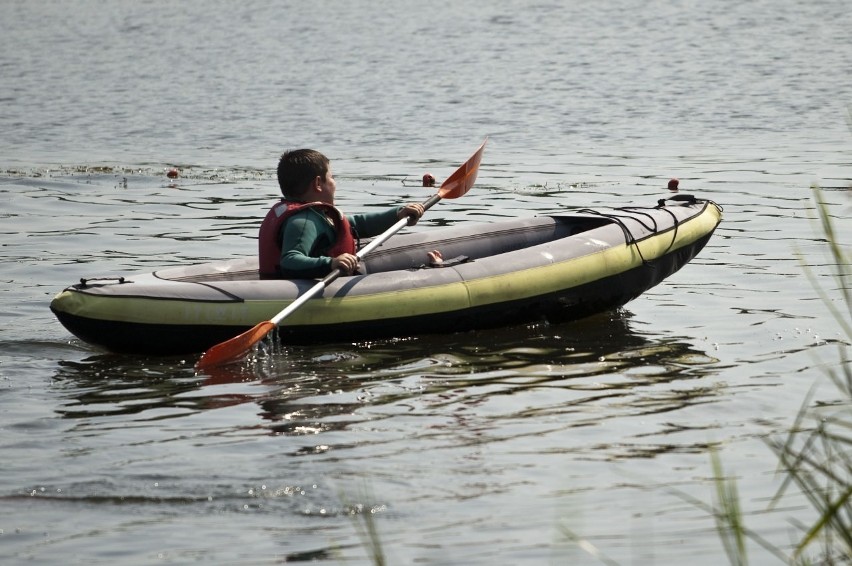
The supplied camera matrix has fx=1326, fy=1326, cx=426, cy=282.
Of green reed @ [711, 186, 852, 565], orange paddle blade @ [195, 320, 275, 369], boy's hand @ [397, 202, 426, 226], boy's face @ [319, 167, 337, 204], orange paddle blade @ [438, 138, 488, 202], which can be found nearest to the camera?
green reed @ [711, 186, 852, 565]

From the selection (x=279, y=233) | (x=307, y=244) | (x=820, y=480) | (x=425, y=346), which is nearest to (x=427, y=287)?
(x=425, y=346)

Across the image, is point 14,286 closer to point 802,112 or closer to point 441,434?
point 441,434

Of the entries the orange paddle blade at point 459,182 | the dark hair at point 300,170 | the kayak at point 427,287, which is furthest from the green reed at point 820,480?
the dark hair at point 300,170

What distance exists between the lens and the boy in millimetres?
6762

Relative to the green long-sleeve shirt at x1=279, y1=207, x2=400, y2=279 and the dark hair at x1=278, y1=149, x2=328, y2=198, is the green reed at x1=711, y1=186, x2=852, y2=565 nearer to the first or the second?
the green long-sleeve shirt at x1=279, y1=207, x2=400, y2=279

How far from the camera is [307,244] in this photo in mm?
6770

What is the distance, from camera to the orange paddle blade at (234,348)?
6246mm

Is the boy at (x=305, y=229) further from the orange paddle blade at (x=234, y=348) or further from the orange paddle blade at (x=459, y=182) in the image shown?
the orange paddle blade at (x=459, y=182)

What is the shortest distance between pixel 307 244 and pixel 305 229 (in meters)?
0.08

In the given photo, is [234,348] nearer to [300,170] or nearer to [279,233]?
[279,233]

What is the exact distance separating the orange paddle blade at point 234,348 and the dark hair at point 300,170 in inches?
35.6

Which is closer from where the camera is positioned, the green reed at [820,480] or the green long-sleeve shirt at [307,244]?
the green reed at [820,480]

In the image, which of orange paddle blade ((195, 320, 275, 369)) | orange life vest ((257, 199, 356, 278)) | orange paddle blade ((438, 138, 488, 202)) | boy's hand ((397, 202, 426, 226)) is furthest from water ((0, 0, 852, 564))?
orange paddle blade ((438, 138, 488, 202))

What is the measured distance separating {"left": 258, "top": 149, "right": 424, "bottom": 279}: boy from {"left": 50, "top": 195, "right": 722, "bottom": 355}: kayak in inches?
4.1
